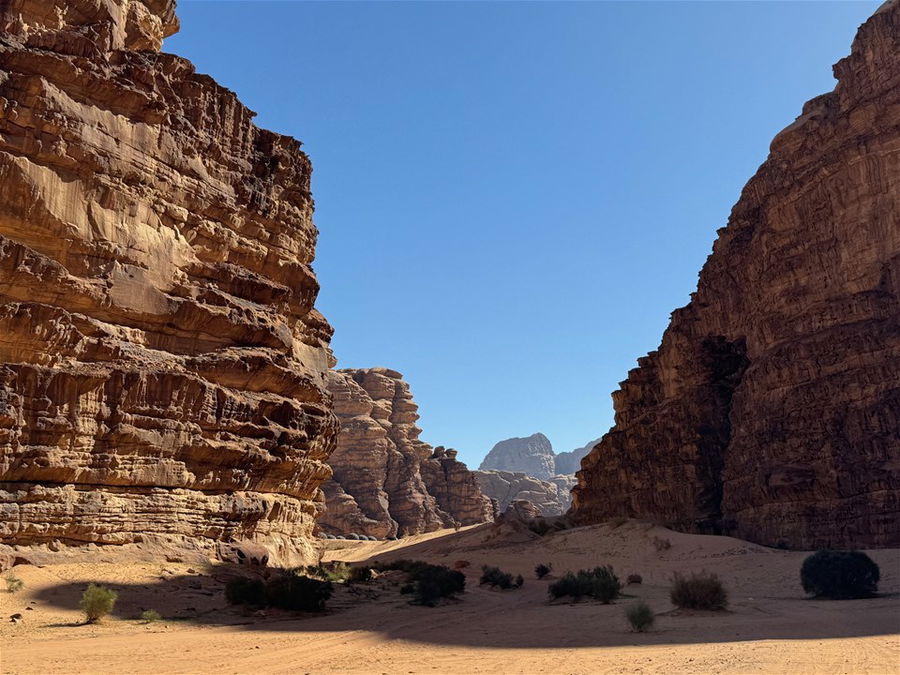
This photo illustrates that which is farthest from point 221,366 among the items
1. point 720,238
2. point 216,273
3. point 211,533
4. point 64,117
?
point 720,238

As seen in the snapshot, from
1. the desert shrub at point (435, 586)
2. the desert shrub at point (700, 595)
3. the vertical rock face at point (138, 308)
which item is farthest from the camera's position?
the desert shrub at point (435, 586)

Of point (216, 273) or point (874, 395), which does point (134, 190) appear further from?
point (874, 395)

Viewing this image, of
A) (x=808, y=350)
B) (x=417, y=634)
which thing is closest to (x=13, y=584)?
(x=417, y=634)

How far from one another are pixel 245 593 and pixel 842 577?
15.1m

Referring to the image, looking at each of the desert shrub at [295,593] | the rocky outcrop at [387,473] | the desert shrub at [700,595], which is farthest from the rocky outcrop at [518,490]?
the desert shrub at [295,593]

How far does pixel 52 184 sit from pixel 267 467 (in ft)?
30.4

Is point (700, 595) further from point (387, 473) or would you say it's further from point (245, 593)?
point (387, 473)

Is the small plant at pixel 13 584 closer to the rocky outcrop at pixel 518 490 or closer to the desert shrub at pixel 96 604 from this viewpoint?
the desert shrub at pixel 96 604

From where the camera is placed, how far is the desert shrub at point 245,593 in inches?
574

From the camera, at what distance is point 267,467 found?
2025 cm

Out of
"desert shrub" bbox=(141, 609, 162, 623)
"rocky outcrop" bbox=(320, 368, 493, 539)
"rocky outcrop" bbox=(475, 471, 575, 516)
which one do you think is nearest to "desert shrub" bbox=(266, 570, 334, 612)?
"desert shrub" bbox=(141, 609, 162, 623)

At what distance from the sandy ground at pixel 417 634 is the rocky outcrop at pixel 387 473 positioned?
53133 millimetres

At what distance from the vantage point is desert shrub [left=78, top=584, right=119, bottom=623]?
1198cm

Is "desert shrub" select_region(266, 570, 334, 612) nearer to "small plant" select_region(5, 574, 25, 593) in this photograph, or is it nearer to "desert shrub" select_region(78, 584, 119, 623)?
"desert shrub" select_region(78, 584, 119, 623)
